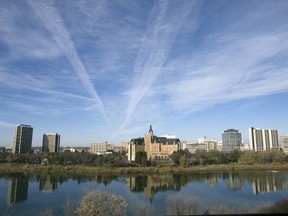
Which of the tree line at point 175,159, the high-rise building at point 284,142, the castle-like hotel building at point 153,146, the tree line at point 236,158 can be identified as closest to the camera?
A: the tree line at point 175,159

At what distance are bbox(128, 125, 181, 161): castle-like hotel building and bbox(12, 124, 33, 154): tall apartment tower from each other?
2300 centimetres

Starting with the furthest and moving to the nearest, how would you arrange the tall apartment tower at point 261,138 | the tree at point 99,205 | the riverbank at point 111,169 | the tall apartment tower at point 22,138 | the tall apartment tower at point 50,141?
the tall apartment tower at point 50,141, the tall apartment tower at point 261,138, the tall apartment tower at point 22,138, the riverbank at point 111,169, the tree at point 99,205

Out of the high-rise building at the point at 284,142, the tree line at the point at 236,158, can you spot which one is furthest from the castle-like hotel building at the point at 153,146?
the high-rise building at the point at 284,142

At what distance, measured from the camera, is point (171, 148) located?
47.0 metres

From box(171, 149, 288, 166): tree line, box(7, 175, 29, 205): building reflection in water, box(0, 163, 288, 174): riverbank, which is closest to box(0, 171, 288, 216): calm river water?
box(7, 175, 29, 205): building reflection in water

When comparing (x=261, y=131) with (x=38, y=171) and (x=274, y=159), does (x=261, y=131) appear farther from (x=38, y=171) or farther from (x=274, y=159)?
(x=38, y=171)

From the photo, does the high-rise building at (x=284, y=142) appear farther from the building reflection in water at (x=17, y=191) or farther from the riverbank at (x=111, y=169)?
the building reflection in water at (x=17, y=191)

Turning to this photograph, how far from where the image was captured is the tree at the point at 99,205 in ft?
26.7

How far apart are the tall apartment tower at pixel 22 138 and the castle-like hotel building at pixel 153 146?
2300cm

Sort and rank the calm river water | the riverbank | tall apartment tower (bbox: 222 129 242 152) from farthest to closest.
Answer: tall apartment tower (bbox: 222 129 242 152)
the riverbank
the calm river water

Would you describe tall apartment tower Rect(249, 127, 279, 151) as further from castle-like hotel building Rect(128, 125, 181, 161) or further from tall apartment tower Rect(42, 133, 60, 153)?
tall apartment tower Rect(42, 133, 60, 153)

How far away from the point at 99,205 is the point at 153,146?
38361 mm

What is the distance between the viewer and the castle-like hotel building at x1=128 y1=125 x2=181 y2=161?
152 feet

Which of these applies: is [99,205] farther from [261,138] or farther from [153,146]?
[261,138]
